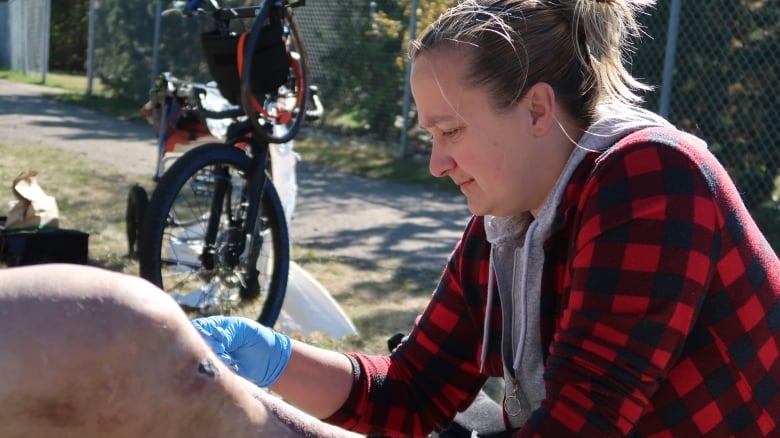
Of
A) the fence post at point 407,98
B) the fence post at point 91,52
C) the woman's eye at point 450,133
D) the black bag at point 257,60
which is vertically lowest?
the fence post at point 91,52

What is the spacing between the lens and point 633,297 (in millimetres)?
1412

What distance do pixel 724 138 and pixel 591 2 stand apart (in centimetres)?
569

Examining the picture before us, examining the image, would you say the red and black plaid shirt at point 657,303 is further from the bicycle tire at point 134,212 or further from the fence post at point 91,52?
the fence post at point 91,52

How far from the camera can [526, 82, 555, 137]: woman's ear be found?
153cm

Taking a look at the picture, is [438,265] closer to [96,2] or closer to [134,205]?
[134,205]

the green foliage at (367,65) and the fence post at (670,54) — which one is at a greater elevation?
the fence post at (670,54)

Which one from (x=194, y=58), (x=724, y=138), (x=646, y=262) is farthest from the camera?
(x=194, y=58)

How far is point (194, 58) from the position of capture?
11594 mm

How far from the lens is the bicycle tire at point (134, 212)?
4.32 meters

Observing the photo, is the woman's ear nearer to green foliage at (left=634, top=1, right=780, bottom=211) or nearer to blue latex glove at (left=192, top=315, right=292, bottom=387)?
blue latex glove at (left=192, top=315, right=292, bottom=387)

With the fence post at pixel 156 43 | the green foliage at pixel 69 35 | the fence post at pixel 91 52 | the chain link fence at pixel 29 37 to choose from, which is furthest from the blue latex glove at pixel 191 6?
the green foliage at pixel 69 35

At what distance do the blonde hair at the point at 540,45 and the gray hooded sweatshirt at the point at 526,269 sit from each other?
0.20 feet

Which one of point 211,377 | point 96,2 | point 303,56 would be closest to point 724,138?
point 303,56

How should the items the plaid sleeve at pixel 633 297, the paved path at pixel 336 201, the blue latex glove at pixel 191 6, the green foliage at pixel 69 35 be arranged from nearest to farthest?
the plaid sleeve at pixel 633 297 → the blue latex glove at pixel 191 6 → the paved path at pixel 336 201 → the green foliage at pixel 69 35
